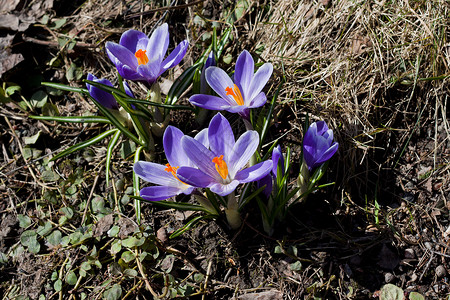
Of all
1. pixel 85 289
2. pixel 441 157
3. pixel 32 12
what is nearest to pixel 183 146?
pixel 85 289

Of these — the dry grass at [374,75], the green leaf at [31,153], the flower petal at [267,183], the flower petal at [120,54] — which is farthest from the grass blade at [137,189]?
the dry grass at [374,75]

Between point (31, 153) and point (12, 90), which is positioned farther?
point (12, 90)

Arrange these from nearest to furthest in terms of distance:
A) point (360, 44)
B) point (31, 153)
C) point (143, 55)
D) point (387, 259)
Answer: point (387, 259) < point (143, 55) < point (360, 44) < point (31, 153)

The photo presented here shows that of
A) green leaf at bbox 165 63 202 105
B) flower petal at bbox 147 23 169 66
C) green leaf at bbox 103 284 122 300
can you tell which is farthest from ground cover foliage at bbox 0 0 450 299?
flower petal at bbox 147 23 169 66

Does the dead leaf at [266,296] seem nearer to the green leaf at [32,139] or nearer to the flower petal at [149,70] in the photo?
the flower petal at [149,70]

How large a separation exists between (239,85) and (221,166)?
43 cm

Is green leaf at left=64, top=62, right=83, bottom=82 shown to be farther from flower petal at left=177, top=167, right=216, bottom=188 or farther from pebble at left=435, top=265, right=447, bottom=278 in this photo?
pebble at left=435, top=265, right=447, bottom=278

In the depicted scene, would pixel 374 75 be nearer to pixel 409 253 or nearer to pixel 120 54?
pixel 409 253

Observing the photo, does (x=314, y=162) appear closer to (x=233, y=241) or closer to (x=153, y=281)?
(x=233, y=241)

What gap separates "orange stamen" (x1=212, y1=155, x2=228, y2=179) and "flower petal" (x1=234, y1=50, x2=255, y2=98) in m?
0.38

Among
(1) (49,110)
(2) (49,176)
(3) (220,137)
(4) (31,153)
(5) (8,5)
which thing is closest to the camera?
(3) (220,137)

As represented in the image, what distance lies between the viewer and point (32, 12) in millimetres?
2895

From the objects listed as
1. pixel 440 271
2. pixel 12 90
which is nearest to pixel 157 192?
pixel 440 271

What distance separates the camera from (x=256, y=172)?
1.51 metres
